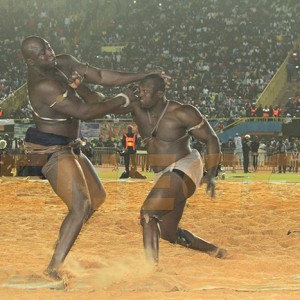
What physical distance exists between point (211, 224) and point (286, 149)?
15261 mm

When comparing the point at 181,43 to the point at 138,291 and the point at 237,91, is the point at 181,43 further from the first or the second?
the point at 138,291

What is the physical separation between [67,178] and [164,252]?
2.10 meters

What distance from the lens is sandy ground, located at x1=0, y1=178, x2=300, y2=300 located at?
16.3 ft

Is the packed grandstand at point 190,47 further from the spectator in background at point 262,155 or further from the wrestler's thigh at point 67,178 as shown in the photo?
the wrestler's thigh at point 67,178

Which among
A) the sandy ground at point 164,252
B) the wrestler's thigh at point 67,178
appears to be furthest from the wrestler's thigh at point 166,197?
the wrestler's thigh at point 67,178

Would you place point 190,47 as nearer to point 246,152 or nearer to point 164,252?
point 246,152

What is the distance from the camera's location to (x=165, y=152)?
20.4ft

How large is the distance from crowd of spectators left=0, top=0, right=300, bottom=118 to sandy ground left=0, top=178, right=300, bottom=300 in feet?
60.6

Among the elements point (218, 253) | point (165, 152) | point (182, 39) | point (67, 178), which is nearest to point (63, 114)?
point (67, 178)

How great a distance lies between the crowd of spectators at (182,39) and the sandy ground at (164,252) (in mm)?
18480

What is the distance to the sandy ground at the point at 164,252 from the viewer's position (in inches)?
195

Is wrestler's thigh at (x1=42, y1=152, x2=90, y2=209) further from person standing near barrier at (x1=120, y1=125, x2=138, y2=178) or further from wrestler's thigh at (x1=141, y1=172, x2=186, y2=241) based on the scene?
person standing near barrier at (x1=120, y1=125, x2=138, y2=178)

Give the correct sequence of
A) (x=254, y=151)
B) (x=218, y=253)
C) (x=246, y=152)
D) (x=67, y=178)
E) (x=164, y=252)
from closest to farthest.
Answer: (x=67, y=178) < (x=218, y=253) < (x=164, y=252) < (x=246, y=152) < (x=254, y=151)

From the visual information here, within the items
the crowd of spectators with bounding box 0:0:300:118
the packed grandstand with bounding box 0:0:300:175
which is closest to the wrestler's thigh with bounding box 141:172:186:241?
the packed grandstand with bounding box 0:0:300:175
